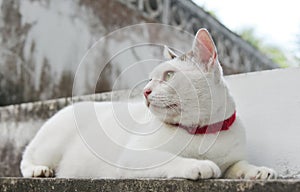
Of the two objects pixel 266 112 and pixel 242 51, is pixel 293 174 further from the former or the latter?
pixel 242 51

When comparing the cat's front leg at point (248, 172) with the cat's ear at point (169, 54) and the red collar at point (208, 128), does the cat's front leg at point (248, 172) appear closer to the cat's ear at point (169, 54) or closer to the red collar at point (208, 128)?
the red collar at point (208, 128)

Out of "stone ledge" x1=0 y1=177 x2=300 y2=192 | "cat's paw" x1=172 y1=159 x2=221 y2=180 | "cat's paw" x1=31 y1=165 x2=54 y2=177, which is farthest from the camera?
"cat's paw" x1=31 y1=165 x2=54 y2=177

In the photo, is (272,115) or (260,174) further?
(272,115)

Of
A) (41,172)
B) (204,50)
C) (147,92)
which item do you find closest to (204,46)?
(204,50)

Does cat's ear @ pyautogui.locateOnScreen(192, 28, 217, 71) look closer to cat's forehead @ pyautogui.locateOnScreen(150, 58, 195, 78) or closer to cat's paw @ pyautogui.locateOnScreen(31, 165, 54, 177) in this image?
cat's forehead @ pyautogui.locateOnScreen(150, 58, 195, 78)

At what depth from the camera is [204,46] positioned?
1580mm

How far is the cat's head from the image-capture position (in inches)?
63.1

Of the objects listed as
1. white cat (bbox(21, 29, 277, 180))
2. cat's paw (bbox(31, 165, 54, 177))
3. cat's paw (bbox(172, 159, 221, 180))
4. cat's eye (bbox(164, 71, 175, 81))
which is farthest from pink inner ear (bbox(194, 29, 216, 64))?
cat's paw (bbox(31, 165, 54, 177))

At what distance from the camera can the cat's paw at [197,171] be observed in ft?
4.51

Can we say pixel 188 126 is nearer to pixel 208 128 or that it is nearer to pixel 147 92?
pixel 208 128

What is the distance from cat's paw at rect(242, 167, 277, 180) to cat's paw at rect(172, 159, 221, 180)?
0.38 feet

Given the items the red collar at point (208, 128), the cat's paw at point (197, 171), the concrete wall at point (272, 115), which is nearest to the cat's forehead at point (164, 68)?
the red collar at point (208, 128)

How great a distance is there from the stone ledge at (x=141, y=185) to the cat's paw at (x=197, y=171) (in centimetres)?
2

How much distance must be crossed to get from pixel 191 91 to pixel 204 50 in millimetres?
134
